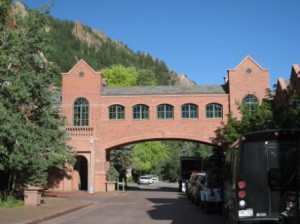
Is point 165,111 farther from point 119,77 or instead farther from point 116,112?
point 119,77

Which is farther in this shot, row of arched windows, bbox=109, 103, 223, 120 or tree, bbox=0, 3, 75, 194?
row of arched windows, bbox=109, 103, 223, 120

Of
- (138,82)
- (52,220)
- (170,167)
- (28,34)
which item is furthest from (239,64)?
(170,167)

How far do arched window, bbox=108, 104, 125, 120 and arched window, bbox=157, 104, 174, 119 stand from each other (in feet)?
11.1

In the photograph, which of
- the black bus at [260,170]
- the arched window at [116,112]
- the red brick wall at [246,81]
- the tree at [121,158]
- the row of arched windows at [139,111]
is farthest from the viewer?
the tree at [121,158]

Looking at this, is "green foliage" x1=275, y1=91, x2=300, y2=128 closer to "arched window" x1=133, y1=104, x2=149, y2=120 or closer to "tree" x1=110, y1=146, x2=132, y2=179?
"arched window" x1=133, y1=104, x2=149, y2=120

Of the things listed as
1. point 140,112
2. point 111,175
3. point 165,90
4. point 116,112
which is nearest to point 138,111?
point 140,112

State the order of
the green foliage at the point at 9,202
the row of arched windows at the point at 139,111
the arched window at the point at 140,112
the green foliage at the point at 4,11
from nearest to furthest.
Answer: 1. the green foliage at the point at 4,11
2. the green foliage at the point at 9,202
3. the row of arched windows at the point at 139,111
4. the arched window at the point at 140,112

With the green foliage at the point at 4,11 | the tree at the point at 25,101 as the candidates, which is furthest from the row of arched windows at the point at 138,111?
the green foliage at the point at 4,11

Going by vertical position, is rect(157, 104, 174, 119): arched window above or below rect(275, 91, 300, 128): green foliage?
above

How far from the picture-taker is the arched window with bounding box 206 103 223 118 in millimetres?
45219

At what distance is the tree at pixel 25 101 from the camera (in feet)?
A: 74.6

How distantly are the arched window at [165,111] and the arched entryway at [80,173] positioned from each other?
853 centimetres

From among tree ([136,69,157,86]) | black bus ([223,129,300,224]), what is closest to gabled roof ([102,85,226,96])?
black bus ([223,129,300,224])

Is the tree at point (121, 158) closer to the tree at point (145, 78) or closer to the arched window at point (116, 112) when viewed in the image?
the arched window at point (116, 112)
